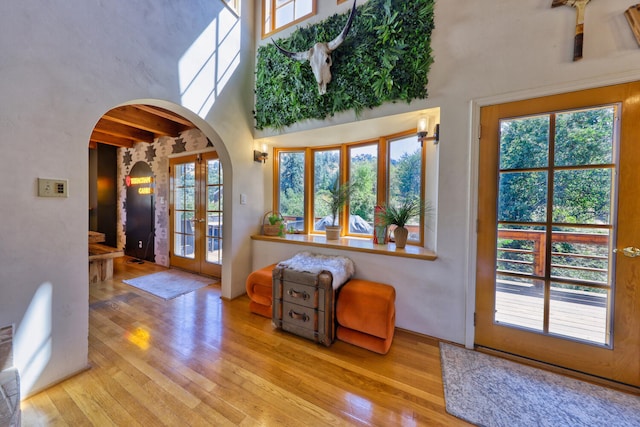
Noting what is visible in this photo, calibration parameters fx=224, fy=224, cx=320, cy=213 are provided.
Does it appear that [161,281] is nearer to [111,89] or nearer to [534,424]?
[111,89]

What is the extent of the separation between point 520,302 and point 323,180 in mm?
2441

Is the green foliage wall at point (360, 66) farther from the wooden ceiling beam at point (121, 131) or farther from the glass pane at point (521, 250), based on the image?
the wooden ceiling beam at point (121, 131)

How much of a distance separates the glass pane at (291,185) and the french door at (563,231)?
2214 mm

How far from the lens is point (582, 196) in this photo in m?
1.58

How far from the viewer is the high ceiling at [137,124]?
2.94 metres

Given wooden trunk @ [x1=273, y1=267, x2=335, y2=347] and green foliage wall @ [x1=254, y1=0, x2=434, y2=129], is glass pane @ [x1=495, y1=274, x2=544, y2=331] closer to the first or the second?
wooden trunk @ [x1=273, y1=267, x2=335, y2=347]

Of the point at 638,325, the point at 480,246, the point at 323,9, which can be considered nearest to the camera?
the point at 638,325

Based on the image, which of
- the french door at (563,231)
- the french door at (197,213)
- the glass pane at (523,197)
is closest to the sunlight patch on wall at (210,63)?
the french door at (197,213)

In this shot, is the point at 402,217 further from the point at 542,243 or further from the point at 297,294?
the point at 297,294

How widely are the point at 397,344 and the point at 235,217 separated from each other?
2.20 metres

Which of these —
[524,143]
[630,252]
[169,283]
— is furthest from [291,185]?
[630,252]

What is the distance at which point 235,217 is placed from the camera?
109 inches

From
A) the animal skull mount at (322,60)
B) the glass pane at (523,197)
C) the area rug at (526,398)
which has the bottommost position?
the area rug at (526,398)

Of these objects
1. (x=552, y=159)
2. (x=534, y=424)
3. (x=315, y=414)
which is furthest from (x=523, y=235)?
(x=315, y=414)
